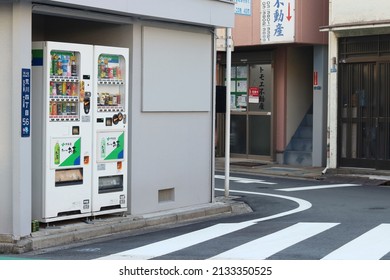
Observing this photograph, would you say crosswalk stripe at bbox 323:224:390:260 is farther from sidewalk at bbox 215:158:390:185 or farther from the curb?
sidewalk at bbox 215:158:390:185

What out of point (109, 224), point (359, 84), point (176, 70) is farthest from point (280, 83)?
point (109, 224)

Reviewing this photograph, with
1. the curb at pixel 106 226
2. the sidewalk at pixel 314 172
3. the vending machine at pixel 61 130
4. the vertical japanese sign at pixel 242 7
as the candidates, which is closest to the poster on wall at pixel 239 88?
the sidewalk at pixel 314 172

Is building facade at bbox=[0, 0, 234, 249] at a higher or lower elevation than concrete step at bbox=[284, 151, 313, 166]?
higher

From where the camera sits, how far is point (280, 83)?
23609mm

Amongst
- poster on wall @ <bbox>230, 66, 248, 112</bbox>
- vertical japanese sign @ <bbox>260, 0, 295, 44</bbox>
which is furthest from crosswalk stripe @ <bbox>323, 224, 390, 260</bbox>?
poster on wall @ <bbox>230, 66, 248, 112</bbox>

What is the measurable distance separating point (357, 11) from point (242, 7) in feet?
19.4

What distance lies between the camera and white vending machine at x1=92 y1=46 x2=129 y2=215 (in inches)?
460

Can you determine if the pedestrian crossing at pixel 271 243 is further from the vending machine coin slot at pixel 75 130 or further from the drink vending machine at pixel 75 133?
the vending machine coin slot at pixel 75 130

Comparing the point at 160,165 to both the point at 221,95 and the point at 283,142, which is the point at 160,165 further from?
the point at 283,142

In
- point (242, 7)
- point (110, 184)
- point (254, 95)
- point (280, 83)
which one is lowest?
point (110, 184)

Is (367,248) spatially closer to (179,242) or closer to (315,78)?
(179,242)

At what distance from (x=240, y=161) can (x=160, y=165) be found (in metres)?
11.2

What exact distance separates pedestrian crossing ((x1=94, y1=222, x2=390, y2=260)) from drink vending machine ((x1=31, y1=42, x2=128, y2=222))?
5.22 feet

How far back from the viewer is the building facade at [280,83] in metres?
21.9
